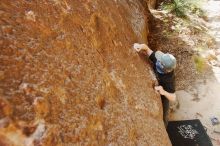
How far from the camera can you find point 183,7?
8438 mm

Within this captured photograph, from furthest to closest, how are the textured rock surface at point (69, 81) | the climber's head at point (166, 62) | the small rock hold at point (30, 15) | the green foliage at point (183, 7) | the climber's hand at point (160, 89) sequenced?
the green foliage at point (183, 7) → the climber's hand at point (160, 89) → the climber's head at point (166, 62) → the small rock hold at point (30, 15) → the textured rock surface at point (69, 81)

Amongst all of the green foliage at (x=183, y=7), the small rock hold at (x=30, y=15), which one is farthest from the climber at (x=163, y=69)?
the green foliage at (x=183, y=7)

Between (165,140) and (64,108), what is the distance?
75.2 inches

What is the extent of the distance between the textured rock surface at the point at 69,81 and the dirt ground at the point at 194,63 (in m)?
2.21

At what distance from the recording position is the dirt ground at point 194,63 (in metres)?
5.85

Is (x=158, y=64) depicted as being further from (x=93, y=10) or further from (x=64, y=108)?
(x=64, y=108)

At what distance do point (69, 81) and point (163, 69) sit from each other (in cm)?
202

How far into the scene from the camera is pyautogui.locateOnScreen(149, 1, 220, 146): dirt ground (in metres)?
5.85

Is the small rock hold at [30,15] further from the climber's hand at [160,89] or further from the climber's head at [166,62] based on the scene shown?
the climber's hand at [160,89]

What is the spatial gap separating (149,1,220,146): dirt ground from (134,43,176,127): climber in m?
1.54

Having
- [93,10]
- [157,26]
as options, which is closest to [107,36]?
[93,10]

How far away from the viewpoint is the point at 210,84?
6.36 m

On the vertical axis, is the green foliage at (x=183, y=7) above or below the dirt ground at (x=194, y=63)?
above

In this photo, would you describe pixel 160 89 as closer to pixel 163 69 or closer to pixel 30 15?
pixel 163 69
